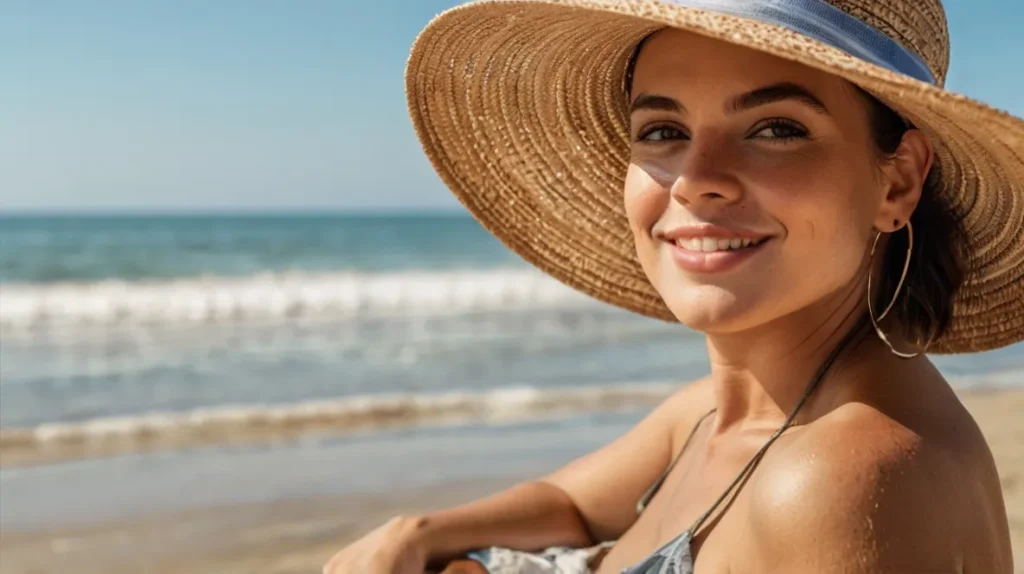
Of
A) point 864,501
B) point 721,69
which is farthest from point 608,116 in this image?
point 864,501

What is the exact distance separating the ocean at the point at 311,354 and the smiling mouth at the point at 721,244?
4.98 metres

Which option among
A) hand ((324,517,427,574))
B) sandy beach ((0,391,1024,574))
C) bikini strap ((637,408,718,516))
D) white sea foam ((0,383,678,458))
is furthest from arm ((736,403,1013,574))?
white sea foam ((0,383,678,458))

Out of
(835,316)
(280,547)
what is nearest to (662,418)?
(835,316)

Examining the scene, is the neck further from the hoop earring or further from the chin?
the chin

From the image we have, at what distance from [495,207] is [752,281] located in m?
1.13

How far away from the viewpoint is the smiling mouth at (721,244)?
1684mm

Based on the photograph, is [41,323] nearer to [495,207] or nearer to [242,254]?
[495,207]

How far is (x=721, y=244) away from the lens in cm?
169

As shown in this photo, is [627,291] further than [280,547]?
No

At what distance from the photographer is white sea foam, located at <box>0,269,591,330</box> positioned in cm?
1442

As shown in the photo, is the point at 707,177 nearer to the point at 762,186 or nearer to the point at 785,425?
the point at 762,186

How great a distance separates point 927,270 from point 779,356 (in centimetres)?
33

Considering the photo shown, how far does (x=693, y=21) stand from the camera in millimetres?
1550

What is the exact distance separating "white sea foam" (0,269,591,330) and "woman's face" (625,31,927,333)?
1248 centimetres
